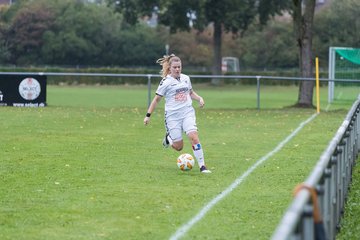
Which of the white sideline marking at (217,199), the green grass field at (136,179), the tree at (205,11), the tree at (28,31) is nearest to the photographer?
the white sideline marking at (217,199)

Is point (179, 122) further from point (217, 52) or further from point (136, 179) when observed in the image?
point (217, 52)

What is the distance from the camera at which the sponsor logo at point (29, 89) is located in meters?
30.6

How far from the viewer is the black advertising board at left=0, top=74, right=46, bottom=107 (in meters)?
30.5

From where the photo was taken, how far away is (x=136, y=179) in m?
12.8

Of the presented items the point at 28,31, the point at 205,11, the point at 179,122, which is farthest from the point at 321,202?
the point at 28,31

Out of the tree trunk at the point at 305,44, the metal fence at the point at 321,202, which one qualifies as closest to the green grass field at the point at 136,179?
the metal fence at the point at 321,202

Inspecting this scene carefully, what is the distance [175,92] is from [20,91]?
16997 mm

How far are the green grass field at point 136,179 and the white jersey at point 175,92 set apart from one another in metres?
0.97

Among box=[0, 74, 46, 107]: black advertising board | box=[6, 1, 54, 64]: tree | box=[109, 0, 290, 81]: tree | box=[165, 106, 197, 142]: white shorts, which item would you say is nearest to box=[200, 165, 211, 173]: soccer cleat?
box=[165, 106, 197, 142]: white shorts

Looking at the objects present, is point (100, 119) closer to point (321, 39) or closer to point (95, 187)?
point (95, 187)

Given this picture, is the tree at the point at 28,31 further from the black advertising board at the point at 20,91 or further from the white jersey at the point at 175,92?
the white jersey at the point at 175,92

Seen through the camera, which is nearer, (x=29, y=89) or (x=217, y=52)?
(x=29, y=89)

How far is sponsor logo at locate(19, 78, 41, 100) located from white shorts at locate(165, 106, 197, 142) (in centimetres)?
1687

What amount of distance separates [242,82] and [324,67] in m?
14.0
